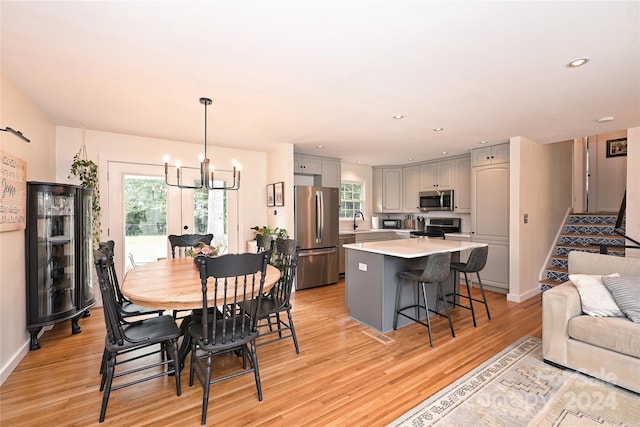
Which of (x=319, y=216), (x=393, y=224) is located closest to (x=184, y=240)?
(x=319, y=216)

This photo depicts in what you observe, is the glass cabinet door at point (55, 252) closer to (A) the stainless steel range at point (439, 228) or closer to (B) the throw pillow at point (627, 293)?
(B) the throw pillow at point (627, 293)

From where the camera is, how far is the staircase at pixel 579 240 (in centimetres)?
445

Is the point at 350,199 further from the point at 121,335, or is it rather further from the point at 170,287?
the point at 121,335

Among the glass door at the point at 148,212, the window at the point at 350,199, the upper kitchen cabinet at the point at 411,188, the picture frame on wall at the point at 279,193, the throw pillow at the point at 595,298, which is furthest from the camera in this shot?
the window at the point at 350,199

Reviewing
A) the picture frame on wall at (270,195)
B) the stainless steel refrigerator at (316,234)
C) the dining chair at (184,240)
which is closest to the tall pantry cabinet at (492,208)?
the stainless steel refrigerator at (316,234)

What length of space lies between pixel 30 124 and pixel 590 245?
756 centimetres

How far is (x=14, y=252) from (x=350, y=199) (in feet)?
17.2

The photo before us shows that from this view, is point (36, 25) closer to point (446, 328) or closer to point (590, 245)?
point (446, 328)

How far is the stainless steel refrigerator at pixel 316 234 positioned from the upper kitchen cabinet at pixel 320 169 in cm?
50

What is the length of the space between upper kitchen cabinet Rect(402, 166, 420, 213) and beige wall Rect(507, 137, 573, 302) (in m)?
2.08

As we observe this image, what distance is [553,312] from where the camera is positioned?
→ 2359mm

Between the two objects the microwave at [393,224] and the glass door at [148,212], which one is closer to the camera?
the glass door at [148,212]

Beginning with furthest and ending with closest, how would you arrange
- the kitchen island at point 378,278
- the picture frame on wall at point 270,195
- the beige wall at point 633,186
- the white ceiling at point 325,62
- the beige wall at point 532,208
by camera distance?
the picture frame on wall at point 270,195
the beige wall at point 532,208
the beige wall at point 633,186
the kitchen island at point 378,278
the white ceiling at point 325,62

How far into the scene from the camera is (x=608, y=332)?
2.09m
